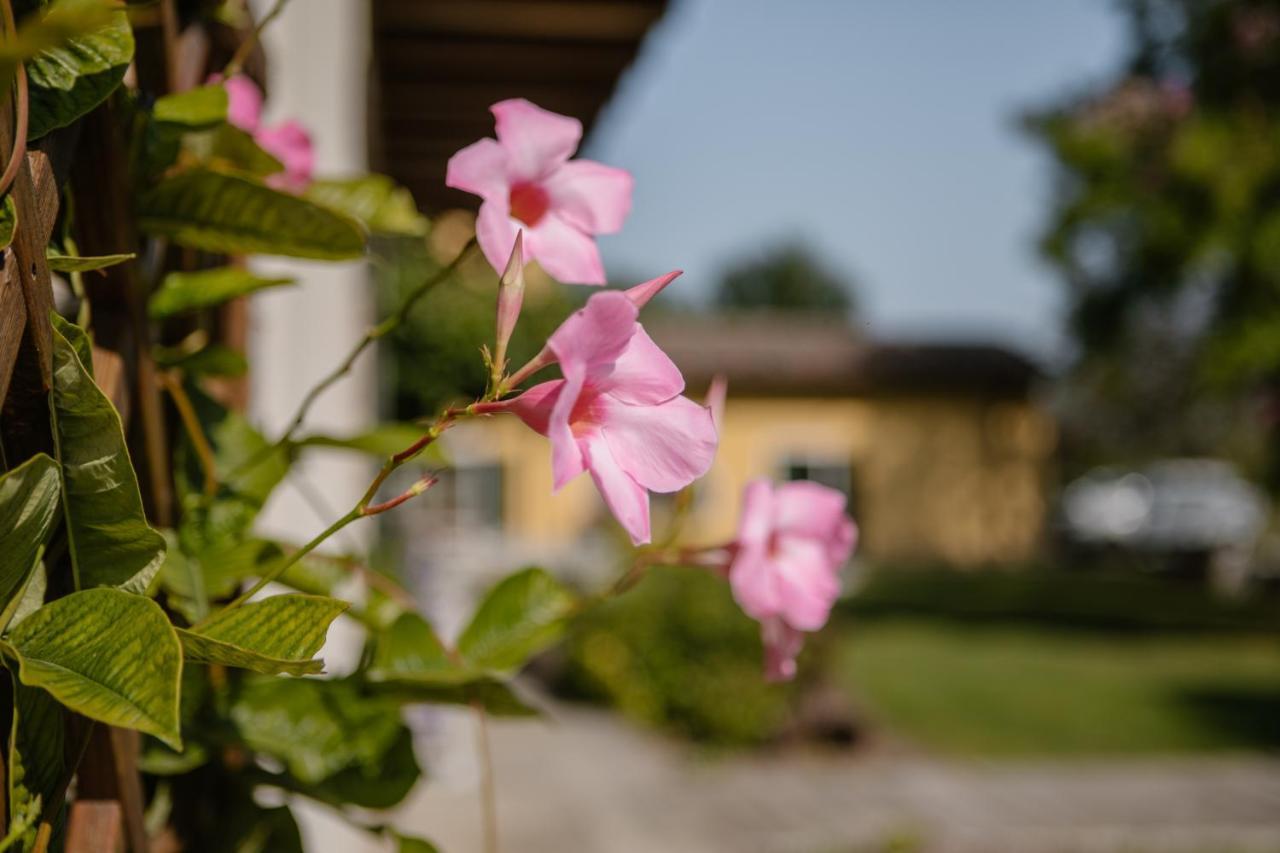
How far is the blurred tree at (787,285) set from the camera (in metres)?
45.1

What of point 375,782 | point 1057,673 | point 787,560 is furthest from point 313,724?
point 1057,673

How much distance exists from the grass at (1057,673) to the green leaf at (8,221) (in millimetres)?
6433

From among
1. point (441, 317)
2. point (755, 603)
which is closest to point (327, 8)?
point (755, 603)

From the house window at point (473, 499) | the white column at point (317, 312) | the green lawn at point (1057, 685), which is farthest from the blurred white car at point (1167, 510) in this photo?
the white column at point (317, 312)

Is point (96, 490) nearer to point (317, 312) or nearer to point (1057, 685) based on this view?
point (317, 312)

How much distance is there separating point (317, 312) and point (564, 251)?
187 cm

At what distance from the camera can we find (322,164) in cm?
230

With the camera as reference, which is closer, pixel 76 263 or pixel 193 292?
pixel 76 263

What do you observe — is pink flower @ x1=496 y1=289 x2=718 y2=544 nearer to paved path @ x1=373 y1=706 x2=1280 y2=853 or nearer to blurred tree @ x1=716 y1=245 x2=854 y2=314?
paved path @ x1=373 y1=706 x2=1280 y2=853

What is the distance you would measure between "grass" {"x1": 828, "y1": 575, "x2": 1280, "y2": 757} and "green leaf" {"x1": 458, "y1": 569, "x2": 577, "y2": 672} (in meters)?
6.05

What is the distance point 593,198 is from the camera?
1.77 ft

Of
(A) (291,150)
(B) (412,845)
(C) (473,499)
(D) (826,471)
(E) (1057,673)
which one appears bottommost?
(E) (1057,673)

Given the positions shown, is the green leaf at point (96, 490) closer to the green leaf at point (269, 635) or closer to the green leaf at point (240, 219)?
the green leaf at point (269, 635)

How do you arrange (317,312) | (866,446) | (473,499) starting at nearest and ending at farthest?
(317,312), (473,499), (866,446)
